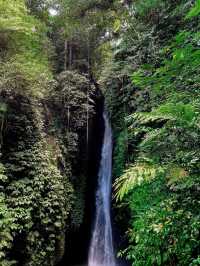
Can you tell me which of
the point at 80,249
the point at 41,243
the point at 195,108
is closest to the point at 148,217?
the point at 195,108

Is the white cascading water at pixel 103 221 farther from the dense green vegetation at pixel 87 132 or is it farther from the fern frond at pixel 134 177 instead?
the fern frond at pixel 134 177

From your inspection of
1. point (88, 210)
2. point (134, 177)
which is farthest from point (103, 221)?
point (134, 177)

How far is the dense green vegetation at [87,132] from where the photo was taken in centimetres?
342

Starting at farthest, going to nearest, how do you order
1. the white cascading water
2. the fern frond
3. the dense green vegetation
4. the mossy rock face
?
the white cascading water < the mossy rock face < the dense green vegetation < the fern frond

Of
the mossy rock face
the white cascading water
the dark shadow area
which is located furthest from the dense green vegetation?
the white cascading water

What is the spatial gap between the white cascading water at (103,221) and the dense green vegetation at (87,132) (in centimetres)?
72

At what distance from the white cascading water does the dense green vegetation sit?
28.3 inches

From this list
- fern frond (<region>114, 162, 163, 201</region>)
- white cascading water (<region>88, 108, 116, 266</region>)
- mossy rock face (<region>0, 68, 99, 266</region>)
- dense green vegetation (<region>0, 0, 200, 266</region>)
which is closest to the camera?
fern frond (<region>114, 162, 163, 201</region>)

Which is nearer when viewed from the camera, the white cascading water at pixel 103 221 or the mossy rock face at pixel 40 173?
the mossy rock face at pixel 40 173

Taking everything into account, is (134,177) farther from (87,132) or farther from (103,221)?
(87,132)

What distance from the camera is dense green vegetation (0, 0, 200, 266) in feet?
11.2

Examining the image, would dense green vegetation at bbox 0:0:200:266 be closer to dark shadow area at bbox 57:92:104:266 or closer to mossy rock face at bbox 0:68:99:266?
mossy rock face at bbox 0:68:99:266

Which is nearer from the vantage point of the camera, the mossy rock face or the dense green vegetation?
the dense green vegetation

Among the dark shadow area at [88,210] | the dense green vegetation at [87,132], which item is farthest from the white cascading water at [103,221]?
the dense green vegetation at [87,132]
